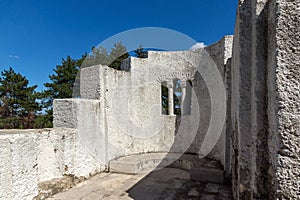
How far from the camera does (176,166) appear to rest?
513 cm

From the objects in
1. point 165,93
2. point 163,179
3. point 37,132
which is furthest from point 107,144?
point 165,93

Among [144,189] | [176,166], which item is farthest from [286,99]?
[176,166]

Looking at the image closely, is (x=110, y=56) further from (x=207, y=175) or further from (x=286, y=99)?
(x=286, y=99)

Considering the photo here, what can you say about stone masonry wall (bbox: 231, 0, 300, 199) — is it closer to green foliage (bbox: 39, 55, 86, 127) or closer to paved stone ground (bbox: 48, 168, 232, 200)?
paved stone ground (bbox: 48, 168, 232, 200)

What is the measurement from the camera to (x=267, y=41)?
1258 mm

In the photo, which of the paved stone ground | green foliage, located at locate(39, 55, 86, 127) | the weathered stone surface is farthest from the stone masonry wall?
green foliage, located at locate(39, 55, 86, 127)

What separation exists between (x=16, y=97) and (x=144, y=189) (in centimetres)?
1251

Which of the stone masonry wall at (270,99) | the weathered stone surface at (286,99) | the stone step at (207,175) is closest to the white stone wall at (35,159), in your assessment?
the stone step at (207,175)

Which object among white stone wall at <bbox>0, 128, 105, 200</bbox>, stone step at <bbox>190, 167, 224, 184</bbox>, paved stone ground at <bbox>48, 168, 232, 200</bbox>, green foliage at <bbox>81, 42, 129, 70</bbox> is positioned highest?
green foliage at <bbox>81, 42, 129, 70</bbox>

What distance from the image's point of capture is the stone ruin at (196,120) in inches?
40.5

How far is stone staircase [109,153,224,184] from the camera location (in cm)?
389

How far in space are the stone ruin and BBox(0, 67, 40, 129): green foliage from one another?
840cm

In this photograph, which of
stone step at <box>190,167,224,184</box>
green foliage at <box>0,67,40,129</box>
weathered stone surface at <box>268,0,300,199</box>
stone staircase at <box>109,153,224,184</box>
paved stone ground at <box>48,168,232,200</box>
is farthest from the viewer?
green foliage at <box>0,67,40,129</box>

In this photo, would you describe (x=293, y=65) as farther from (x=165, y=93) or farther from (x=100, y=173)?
A: (x=165, y=93)
